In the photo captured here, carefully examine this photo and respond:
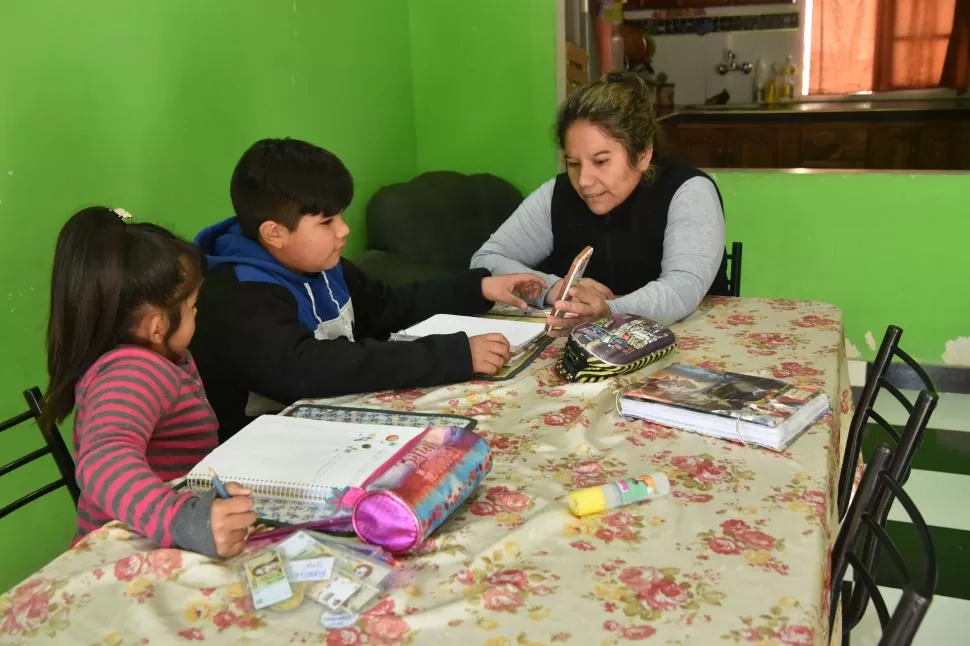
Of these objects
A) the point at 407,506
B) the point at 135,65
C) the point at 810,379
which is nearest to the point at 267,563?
the point at 407,506

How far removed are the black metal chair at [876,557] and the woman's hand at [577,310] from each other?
2.22 ft

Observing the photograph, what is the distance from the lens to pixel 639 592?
0.94m

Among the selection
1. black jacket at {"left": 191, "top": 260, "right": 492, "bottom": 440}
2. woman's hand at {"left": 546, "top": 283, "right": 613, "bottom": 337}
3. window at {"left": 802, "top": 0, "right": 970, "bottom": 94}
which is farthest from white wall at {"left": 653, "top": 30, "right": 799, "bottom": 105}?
black jacket at {"left": 191, "top": 260, "right": 492, "bottom": 440}

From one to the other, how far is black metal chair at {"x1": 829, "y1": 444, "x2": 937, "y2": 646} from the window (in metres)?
3.69

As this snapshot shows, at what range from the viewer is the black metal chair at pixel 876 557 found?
856 millimetres

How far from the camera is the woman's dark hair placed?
205 cm

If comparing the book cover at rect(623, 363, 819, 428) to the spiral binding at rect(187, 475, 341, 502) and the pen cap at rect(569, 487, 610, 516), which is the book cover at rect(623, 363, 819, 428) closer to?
the pen cap at rect(569, 487, 610, 516)

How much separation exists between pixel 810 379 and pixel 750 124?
2886 mm

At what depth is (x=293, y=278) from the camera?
1.69m

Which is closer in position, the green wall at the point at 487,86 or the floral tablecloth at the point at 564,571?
the floral tablecloth at the point at 564,571

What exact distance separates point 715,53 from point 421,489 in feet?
14.4

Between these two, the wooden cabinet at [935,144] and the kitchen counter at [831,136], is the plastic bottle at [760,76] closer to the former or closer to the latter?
the kitchen counter at [831,136]

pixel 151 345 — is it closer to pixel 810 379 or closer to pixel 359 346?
pixel 359 346

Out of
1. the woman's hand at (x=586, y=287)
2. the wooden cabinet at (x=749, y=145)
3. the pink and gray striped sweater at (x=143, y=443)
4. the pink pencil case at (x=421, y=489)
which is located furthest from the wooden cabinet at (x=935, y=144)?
the pink and gray striped sweater at (x=143, y=443)
